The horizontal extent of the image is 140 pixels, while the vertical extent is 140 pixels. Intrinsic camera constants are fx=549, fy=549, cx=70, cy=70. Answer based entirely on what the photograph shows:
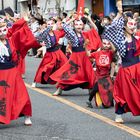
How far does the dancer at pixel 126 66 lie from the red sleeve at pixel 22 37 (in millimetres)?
1188

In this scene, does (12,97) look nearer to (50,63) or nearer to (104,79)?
(104,79)

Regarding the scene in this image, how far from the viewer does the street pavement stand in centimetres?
754

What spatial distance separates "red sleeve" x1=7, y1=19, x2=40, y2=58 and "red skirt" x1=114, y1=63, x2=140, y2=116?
1445mm

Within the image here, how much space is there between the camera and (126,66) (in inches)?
331

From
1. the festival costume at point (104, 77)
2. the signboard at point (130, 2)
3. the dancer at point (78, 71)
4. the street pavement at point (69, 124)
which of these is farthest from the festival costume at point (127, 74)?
the signboard at point (130, 2)

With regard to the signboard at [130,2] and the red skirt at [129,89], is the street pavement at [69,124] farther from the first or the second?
the signboard at [130,2]

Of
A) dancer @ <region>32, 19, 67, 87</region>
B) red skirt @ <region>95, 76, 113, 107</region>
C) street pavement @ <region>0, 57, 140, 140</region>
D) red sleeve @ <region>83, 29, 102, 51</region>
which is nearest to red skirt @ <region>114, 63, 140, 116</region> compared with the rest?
street pavement @ <region>0, 57, 140, 140</region>

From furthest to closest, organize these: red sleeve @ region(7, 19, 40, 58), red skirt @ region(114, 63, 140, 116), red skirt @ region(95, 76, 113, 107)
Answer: red skirt @ region(95, 76, 113, 107)
red sleeve @ region(7, 19, 40, 58)
red skirt @ region(114, 63, 140, 116)

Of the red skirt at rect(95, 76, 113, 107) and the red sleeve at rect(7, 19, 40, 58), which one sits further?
the red skirt at rect(95, 76, 113, 107)

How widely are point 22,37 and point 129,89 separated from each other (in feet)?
5.94

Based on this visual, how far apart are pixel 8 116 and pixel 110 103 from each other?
8.59 feet

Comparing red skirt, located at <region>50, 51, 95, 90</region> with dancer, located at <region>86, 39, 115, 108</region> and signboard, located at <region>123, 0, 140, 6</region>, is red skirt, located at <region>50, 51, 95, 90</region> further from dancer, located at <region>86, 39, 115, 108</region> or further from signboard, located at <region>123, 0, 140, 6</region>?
signboard, located at <region>123, 0, 140, 6</region>

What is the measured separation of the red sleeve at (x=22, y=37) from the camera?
8375mm

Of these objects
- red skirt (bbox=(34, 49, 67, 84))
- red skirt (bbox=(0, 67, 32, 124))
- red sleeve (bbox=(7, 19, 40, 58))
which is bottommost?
red skirt (bbox=(34, 49, 67, 84))
